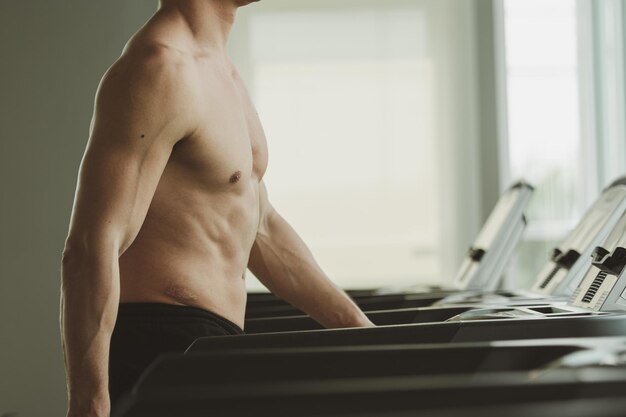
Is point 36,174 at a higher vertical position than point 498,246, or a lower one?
higher

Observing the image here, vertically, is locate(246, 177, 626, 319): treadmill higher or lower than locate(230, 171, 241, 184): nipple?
lower

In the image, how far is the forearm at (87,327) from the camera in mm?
1015

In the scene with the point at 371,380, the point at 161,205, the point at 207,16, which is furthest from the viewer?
the point at 207,16

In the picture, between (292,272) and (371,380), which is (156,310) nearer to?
(371,380)

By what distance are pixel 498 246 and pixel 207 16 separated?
4.86 ft

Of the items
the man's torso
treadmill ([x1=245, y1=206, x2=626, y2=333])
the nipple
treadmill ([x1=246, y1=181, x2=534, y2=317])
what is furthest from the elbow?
treadmill ([x1=246, y1=181, x2=534, y2=317])

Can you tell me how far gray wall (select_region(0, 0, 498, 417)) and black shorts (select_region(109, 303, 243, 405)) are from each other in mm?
610

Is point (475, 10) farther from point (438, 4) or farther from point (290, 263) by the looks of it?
point (290, 263)

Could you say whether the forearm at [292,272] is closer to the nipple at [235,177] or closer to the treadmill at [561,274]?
the treadmill at [561,274]

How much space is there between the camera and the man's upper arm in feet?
3.39

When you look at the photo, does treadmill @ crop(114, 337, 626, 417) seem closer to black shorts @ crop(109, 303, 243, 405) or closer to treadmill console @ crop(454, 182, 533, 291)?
black shorts @ crop(109, 303, 243, 405)

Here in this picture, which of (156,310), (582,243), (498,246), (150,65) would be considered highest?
(150,65)

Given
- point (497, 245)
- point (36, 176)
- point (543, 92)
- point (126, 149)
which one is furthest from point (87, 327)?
point (543, 92)

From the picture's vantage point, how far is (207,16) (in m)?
1.33
